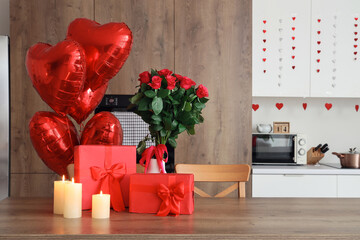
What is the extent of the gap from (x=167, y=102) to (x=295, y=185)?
1.87 metres

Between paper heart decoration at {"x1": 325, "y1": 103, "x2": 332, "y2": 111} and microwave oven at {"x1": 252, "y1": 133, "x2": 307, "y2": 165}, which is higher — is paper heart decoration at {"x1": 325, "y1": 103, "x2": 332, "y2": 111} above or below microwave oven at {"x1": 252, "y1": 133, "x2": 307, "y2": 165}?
above

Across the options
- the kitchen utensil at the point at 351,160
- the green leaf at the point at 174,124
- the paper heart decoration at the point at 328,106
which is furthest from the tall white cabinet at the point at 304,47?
the green leaf at the point at 174,124

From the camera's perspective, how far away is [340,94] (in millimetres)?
3113

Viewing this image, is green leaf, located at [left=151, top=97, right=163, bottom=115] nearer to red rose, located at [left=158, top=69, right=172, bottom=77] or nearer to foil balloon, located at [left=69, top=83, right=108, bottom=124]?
red rose, located at [left=158, top=69, right=172, bottom=77]

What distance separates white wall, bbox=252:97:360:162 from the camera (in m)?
3.47

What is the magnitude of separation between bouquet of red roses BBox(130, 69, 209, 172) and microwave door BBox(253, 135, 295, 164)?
1857 millimetres

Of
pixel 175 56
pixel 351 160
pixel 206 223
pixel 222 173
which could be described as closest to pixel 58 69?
pixel 206 223

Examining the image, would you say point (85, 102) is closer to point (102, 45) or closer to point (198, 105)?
point (102, 45)

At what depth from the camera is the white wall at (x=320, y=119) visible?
3.47m

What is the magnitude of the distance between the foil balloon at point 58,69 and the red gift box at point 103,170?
Result: 0.58ft

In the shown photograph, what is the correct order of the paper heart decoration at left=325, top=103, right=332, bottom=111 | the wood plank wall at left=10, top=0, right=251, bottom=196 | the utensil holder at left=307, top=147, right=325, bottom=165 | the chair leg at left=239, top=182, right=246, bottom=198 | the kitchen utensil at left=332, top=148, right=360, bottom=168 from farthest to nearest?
1. the paper heart decoration at left=325, top=103, right=332, bottom=111
2. the utensil holder at left=307, top=147, right=325, bottom=165
3. the kitchen utensil at left=332, top=148, right=360, bottom=168
4. the wood plank wall at left=10, top=0, right=251, bottom=196
5. the chair leg at left=239, top=182, right=246, bottom=198

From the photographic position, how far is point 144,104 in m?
1.26

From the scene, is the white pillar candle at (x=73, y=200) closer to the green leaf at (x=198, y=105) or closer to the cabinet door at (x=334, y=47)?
Answer: the green leaf at (x=198, y=105)

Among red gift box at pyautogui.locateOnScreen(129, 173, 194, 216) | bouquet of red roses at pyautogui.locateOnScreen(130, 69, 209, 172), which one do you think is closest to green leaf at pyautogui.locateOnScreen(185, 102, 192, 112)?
bouquet of red roses at pyautogui.locateOnScreen(130, 69, 209, 172)
